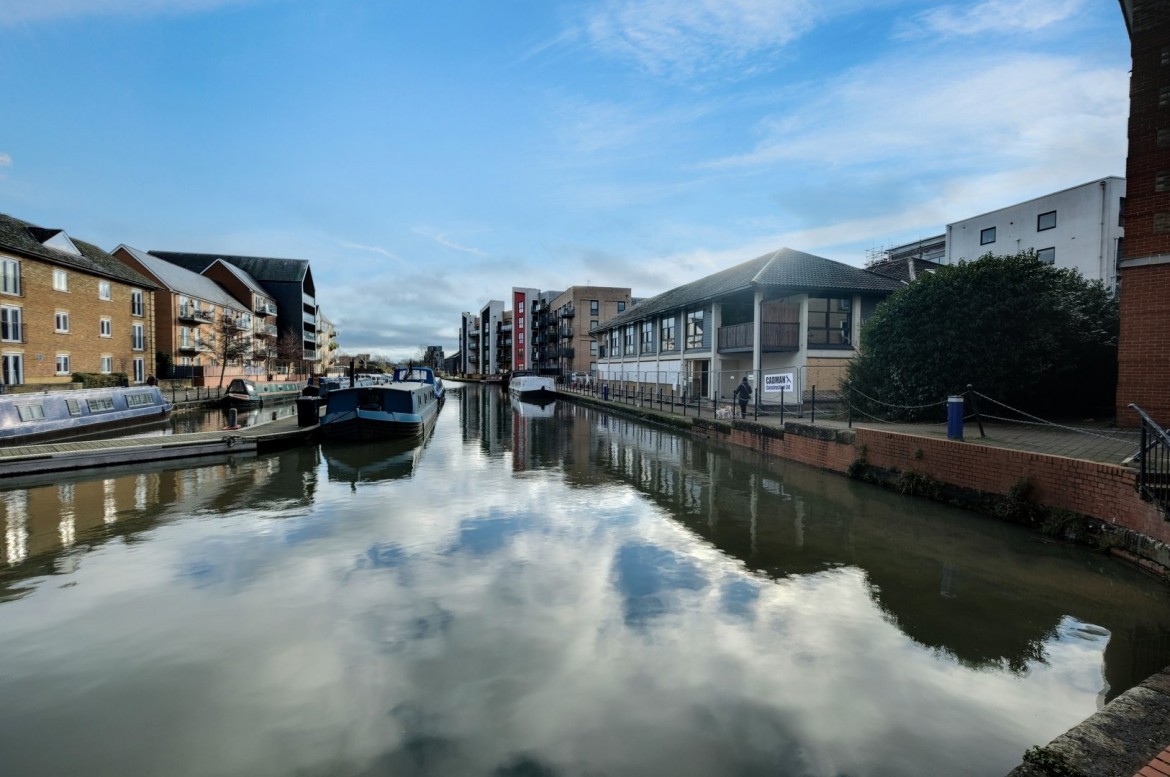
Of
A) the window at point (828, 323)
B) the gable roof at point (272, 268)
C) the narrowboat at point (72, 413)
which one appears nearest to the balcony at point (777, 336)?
the window at point (828, 323)

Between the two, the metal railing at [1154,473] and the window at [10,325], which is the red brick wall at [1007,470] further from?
the window at [10,325]

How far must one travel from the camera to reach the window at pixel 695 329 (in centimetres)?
2968

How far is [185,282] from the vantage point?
1859 inches

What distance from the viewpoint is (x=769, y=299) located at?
2450cm

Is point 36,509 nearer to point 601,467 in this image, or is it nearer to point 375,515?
point 375,515

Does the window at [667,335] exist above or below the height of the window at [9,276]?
below

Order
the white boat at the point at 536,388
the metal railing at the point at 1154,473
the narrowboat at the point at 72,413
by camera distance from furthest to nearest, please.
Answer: the white boat at the point at 536,388 → the narrowboat at the point at 72,413 → the metal railing at the point at 1154,473

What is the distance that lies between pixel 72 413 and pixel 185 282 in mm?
34423

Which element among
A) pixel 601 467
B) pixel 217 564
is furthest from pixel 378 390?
pixel 217 564

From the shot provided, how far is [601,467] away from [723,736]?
10842mm

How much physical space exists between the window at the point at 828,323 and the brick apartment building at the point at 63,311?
33.2 metres

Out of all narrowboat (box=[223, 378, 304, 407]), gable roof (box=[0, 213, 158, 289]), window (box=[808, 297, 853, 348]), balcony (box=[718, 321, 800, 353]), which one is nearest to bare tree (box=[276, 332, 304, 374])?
narrowboat (box=[223, 378, 304, 407])

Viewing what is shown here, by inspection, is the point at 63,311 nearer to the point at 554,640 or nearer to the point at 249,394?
the point at 249,394

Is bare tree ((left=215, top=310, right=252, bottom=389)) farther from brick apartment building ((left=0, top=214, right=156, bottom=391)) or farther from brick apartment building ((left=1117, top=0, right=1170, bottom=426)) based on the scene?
brick apartment building ((left=1117, top=0, right=1170, bottom=426))
